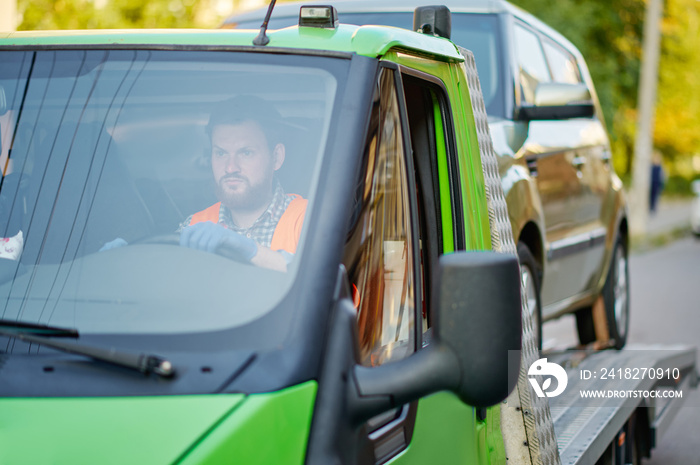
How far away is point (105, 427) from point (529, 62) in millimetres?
4585

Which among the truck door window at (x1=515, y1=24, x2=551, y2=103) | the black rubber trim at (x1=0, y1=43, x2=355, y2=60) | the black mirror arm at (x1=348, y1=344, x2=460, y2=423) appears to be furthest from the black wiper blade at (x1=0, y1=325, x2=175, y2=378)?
the truck door window at (x1=515, y1=24, x2=551, y2=103)

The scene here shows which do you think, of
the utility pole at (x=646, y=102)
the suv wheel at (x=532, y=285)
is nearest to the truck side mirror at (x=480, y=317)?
the suv wheel at (x=532, y=285)

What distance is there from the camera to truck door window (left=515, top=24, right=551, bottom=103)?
5641 millimetres

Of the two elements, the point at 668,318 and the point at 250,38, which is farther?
the point at 668,318

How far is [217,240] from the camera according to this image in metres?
2.19

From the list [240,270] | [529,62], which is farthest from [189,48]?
[529,62]

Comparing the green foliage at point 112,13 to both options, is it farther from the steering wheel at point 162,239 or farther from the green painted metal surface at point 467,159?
the steering wheel at point 162,239

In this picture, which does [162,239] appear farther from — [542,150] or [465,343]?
[542,150]

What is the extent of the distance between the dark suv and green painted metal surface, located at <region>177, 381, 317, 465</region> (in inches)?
126

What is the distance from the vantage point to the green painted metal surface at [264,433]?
1.70 m

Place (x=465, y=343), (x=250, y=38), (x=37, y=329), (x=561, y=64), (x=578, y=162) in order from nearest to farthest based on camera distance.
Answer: (x=465, y=343)
(x=37, y=329)
(x=250, y=38)
(x=578, y=162)
(x=561, y=64)

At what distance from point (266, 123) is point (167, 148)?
0.87 feet

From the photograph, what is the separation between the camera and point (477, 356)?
183cm

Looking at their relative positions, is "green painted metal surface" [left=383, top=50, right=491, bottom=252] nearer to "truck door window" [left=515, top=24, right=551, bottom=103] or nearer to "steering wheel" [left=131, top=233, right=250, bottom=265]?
"steering wheel" [left=131, top=233, right=250, bottom=265]
